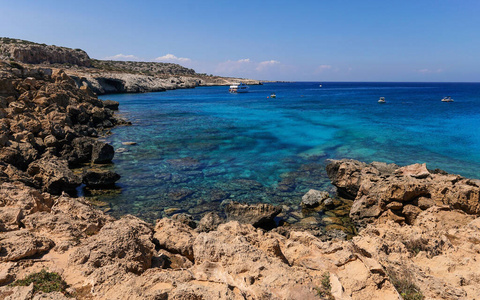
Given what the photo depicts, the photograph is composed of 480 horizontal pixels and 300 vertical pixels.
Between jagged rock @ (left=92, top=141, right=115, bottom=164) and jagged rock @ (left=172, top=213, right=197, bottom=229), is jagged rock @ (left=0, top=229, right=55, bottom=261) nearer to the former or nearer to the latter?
jagged rock @ (left=172, top=213, right=197, bottom=229)

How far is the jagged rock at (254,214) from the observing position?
50.6 feet

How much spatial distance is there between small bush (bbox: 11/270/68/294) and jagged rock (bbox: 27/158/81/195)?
43.1 feet

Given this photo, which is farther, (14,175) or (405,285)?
(14,175)

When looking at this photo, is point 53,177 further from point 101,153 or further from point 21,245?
point 21,245

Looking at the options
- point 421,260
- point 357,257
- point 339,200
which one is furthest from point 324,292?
point 339,200

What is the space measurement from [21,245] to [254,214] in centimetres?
1084

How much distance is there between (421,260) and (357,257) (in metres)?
2.90

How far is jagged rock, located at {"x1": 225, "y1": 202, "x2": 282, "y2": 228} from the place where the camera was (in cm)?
1542

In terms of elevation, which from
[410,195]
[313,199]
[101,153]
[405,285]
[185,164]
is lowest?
[313,199]

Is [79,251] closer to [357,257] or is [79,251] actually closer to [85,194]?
[357,257]

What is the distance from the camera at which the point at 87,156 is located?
24.9 meters

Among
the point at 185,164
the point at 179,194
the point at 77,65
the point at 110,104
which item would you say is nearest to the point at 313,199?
the point at 179,194

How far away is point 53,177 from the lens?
1748cm

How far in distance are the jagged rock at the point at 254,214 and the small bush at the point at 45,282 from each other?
10.1 metres
